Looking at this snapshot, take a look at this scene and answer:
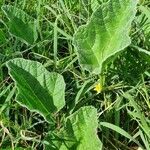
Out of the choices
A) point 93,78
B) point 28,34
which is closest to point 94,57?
point 93,78

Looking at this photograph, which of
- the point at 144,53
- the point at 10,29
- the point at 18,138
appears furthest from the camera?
the point at 10,29

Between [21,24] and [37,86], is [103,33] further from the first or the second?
[21,24]

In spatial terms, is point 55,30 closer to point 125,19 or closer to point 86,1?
point 86,1

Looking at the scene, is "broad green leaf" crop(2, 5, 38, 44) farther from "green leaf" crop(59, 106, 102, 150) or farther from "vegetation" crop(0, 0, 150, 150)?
"green leaf" crop(59, 106, 102, 150)

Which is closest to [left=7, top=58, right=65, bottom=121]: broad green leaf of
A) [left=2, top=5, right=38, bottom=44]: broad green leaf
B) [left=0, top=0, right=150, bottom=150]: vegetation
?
[left=0, top=0, right=150, bottom=150]: vegetation

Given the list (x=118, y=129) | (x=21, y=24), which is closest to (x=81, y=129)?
(x=118, y=129)

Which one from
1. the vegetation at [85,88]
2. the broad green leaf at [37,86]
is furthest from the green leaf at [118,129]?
the broad green leaf at [37,86]
